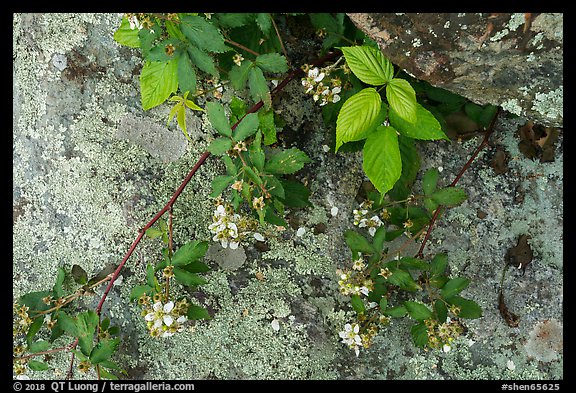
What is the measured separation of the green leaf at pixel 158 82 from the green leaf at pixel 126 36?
0.14m

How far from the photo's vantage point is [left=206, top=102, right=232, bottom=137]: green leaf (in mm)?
1973

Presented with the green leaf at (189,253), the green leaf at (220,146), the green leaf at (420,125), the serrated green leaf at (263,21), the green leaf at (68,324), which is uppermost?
the serrated green leaf at (263,21)

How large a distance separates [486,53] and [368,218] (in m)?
0.94

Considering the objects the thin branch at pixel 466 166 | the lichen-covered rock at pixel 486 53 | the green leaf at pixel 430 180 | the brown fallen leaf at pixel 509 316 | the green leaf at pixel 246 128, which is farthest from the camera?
the brown fallen leaf at pixel 509 316

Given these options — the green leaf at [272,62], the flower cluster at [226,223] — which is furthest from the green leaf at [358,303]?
the green leaf at [272,62]

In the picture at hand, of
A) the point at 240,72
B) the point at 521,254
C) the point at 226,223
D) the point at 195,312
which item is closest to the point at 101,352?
the point at 195,312

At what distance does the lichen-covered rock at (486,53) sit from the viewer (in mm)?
1678

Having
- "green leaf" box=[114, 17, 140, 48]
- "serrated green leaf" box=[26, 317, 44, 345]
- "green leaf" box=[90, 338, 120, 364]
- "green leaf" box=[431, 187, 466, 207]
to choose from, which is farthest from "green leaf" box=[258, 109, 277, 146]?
"serrated green leaf" box=[26, 317, 44, 345]

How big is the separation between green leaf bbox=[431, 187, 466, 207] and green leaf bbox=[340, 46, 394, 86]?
0.59 m

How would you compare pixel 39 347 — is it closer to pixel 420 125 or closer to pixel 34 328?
pixel 34 328

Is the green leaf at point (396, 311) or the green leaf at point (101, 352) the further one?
the green leaf at point (396, 311)

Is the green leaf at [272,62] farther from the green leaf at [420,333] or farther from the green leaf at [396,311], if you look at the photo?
the green leaf at [420,333]

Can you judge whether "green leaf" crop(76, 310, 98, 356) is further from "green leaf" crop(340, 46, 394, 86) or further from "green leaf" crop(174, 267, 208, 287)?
"green leaf" crop(340, 46, 394, 86)

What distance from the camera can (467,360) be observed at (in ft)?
8.03
